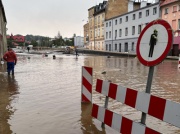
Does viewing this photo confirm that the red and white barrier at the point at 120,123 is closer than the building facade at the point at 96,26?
Yes

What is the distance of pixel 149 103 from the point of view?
323 centimetres

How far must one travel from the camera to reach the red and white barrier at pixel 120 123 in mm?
3353

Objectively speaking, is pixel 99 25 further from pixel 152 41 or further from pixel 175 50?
pixel 152 41

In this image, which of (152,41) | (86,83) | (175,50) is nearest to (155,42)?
(152,41)

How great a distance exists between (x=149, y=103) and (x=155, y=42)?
34.7 inches

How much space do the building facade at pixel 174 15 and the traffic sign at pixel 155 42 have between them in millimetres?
36609

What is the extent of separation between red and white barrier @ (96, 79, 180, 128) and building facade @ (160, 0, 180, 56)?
36525 millimetres

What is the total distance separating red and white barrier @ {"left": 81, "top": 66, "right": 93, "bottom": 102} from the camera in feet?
21.3

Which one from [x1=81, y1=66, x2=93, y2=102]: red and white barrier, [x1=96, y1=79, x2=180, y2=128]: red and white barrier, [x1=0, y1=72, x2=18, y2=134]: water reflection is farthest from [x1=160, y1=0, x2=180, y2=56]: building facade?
[x1=96, y1=79, x2=180, y2=128]: red and white barrier

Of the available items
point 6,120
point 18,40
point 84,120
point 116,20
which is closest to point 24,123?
point 6,120

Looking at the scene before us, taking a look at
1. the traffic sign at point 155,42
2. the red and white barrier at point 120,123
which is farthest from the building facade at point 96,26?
the traffic sign at point 155,42

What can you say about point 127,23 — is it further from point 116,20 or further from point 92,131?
point 92,131

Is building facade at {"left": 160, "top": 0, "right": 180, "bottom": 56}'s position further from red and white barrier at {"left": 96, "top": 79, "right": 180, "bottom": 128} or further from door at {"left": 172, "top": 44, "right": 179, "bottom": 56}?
red and white barrier at {"left": 96, "top": 79, "right": 180, "bottom": 128}

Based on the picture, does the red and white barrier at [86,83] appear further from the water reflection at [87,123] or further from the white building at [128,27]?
the white building at [128,27]
